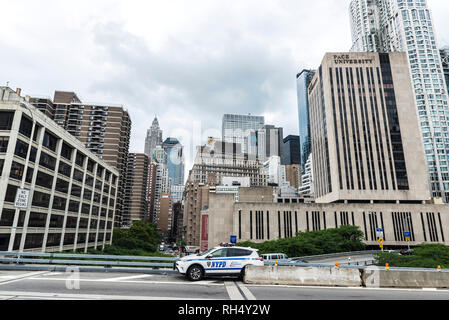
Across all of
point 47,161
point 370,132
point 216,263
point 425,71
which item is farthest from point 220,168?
point 216,263

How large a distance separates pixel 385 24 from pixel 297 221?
12814 centimetres

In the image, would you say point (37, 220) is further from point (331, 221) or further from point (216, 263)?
point (331, 221)

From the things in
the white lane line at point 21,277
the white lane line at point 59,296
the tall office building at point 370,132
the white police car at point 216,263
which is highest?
the tall office building at point 370,132

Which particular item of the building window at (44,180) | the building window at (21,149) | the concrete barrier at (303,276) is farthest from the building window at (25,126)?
the concrete barrier at (303,276)

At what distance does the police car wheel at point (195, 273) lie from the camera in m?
11.7

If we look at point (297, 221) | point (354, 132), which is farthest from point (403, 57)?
point (297, 221)

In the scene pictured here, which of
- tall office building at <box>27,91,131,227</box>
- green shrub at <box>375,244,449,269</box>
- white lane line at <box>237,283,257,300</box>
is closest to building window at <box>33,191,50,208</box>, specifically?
white lane line at <box>237,283,257,300</box>

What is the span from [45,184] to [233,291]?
42107mm

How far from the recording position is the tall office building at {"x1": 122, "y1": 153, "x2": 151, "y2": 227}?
125950mm

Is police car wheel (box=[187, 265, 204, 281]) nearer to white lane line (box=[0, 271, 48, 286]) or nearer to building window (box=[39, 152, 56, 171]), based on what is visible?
white lane line (box=[0, 271, 48, 286])

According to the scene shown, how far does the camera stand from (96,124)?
303 ft

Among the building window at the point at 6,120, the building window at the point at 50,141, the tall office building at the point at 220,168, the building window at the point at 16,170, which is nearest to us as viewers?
the building window at the point at 16,170

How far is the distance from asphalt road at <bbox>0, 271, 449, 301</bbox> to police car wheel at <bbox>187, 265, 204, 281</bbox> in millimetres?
298

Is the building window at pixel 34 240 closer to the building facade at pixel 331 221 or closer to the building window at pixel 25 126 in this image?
the building window at pixel 25 126
